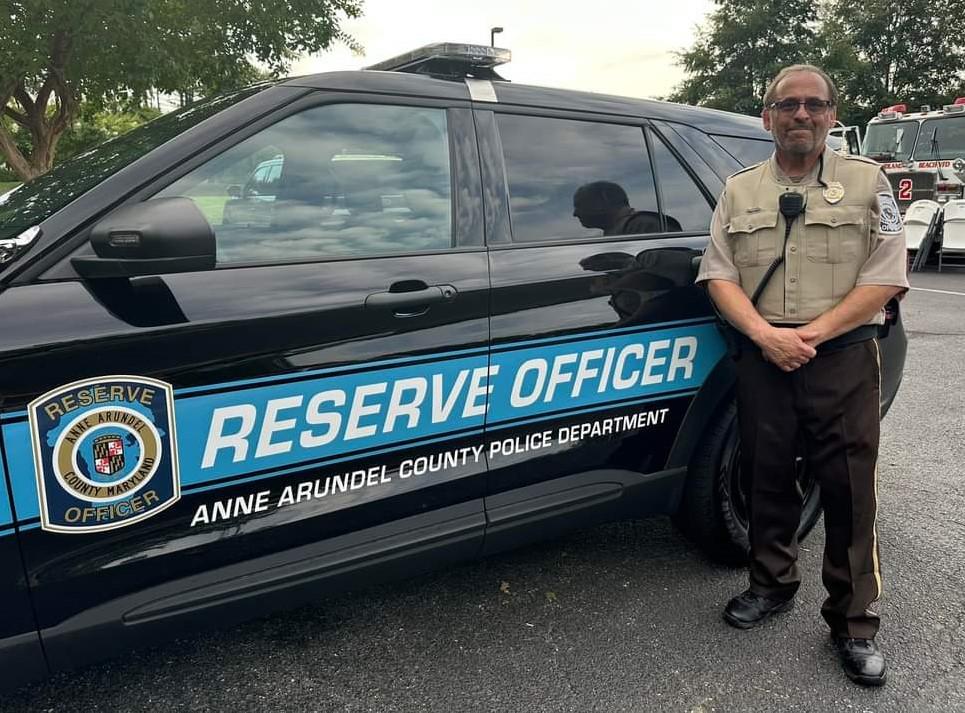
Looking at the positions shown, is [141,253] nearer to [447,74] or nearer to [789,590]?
[447,74]

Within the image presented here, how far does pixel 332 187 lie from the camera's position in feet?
6.46

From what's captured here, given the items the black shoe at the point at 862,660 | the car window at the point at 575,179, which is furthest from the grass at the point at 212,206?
the black shoe at the point at 862,660

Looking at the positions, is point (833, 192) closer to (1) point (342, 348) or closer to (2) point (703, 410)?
(2) point (703, 410)

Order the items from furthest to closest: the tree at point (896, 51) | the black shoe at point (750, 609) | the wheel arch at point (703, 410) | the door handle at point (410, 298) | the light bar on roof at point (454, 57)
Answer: the tree at point (896, 51) < the wheel arch at point (703, 410) < the black shoe at point (750, 609) < the light bar on roof at point (454, 57) < the door handle at point (410, 298)

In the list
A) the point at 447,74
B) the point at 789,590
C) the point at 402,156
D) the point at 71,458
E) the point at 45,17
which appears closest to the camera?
the point at 71,458

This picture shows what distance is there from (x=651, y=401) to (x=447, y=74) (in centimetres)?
121

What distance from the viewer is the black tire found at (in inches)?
102

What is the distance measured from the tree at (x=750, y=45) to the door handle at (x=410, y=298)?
30.4 meters

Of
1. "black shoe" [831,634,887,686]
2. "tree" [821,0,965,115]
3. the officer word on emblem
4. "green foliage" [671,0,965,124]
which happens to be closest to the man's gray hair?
"black shoe" [831,634,887,686]

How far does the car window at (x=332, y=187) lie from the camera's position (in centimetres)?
183

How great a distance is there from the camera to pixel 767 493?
238 cm

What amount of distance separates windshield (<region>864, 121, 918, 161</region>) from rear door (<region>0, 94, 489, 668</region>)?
13.2 m

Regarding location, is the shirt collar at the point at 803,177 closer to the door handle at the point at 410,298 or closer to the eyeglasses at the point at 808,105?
the eyeglasses at the point at 808,105

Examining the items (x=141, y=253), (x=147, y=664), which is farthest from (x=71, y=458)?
(x=147, y=664)
